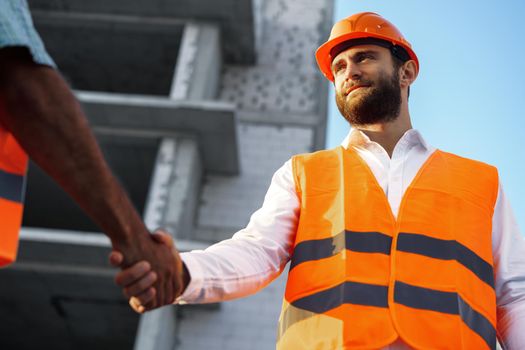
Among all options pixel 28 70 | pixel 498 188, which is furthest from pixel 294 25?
pixel 28 70

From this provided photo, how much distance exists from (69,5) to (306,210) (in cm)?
1089

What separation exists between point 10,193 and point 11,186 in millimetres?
16

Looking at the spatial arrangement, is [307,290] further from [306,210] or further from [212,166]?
[212,166]

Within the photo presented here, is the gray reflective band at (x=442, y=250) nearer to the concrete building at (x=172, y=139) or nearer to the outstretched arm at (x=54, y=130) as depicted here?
the outstretched arm at (x=54, y=130)

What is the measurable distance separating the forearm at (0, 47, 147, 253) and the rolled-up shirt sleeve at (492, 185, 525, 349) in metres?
1.65

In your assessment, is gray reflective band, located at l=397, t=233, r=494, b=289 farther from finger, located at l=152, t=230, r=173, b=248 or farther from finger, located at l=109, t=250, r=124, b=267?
finger, located at l=109, t=250, r=124, b=267

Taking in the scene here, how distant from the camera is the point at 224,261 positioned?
2.40 metres

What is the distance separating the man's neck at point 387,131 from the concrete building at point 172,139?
20.2 ft

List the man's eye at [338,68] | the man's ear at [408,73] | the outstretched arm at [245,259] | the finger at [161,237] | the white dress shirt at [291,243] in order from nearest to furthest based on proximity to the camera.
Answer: the finger at [161,237] < the outstretched arm at [245,259] < the white dress shirt at [291,243] < the man's eye at [338,68] < the man's ear at [408,73]

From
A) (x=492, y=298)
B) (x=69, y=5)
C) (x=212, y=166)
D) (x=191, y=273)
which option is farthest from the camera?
(x=69, y=5)

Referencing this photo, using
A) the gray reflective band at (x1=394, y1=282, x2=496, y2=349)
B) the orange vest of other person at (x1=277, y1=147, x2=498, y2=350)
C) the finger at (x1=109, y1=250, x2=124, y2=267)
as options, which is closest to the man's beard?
the orange vest of other person at (x1=277, y1=147, x2=498, y2=350)

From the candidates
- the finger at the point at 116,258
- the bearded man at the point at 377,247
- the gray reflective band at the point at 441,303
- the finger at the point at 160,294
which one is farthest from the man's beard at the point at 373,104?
the finger at the point at 116,258

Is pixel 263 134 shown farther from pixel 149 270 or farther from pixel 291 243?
pixel 149 270

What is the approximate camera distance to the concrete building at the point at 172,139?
9625mm
